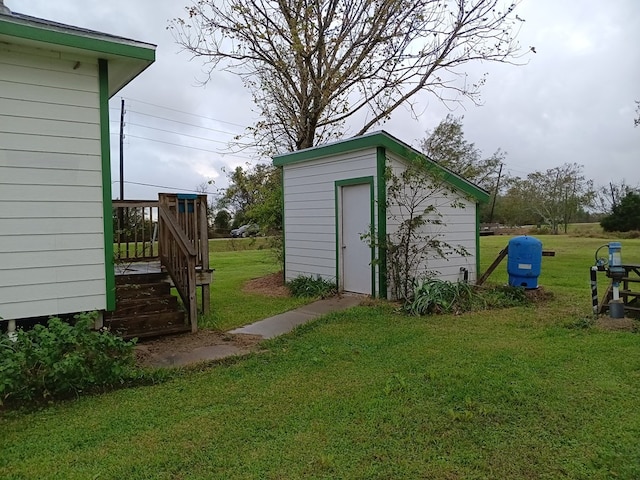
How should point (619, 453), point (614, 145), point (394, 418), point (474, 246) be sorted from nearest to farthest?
1. point (619, 453)
2. point (394, 418)
3. point (474, 246)
4. point (614, 145)

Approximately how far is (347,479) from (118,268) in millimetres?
5566

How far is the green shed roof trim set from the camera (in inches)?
290

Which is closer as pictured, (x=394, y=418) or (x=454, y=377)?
(x=394, y=418)

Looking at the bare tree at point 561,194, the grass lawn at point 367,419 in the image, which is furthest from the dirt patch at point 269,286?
the bare tree at point 561,194

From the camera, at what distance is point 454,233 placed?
8.61 meters

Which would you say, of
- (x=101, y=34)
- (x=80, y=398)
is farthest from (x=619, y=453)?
(x=101, y=34)

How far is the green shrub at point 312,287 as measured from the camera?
27.3ft

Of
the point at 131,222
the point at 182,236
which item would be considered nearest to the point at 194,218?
the point at 182,236

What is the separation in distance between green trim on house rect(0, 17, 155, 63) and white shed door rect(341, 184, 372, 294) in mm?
4125

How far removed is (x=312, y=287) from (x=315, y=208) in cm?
155

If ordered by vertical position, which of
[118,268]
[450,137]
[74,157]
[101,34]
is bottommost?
[118,268]

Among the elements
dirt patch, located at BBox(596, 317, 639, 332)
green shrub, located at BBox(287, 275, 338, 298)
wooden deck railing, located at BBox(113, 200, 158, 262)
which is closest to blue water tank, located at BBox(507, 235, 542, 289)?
dirt patch, located at BBox(596, 317, 639, 332)

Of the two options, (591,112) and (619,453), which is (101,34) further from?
(591,112)

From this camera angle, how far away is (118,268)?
270 inches
